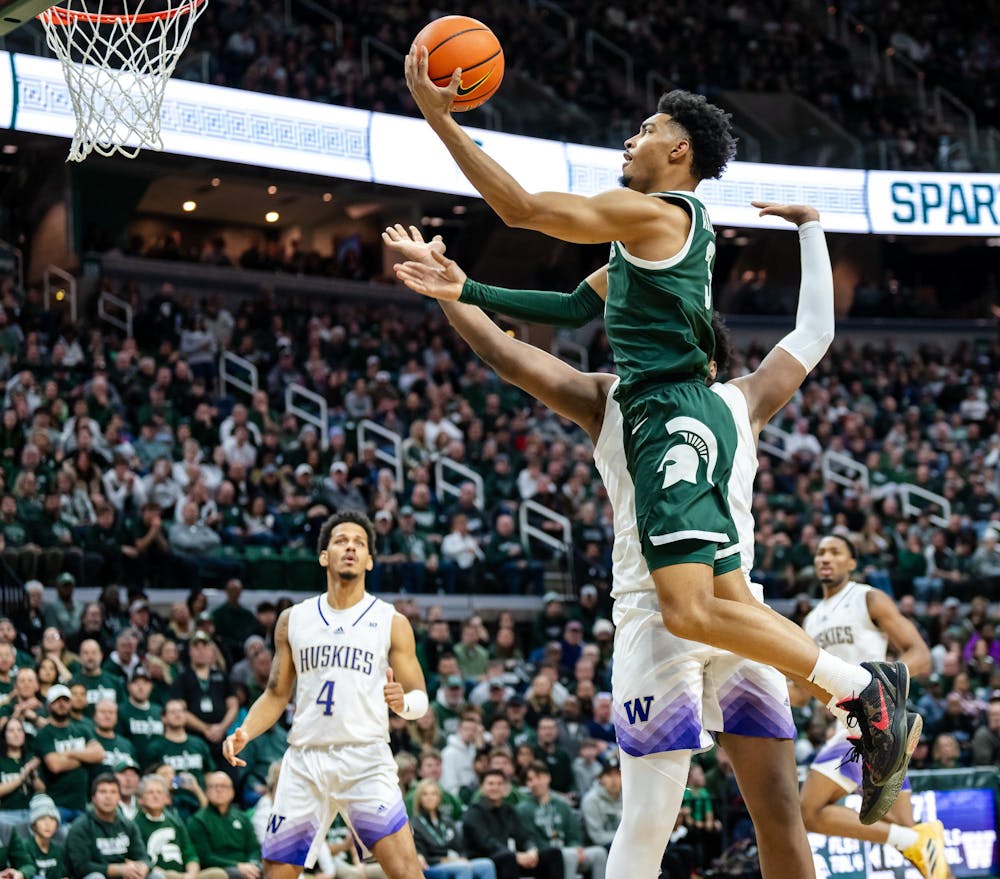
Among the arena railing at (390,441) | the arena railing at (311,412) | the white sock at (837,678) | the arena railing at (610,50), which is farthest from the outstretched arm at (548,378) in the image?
the arena railing at (610,50)

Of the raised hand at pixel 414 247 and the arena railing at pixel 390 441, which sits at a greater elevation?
the arena railing at pixel 390 441

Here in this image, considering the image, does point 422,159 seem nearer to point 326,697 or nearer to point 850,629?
point 850,629

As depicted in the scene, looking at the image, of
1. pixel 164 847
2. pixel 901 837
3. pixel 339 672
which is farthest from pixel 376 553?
pixel 901 837

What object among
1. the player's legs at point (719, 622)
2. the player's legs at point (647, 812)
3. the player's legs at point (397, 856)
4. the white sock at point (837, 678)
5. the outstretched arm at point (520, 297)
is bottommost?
the player's legs at point (397, 856)

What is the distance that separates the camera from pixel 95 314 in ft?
63.7

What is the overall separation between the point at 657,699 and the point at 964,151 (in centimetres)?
2034

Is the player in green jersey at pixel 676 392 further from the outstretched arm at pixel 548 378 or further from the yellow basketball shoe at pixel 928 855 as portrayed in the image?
the yellow basketball shoe at pixel 928 855

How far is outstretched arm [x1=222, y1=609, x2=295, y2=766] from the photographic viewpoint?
6.55 m

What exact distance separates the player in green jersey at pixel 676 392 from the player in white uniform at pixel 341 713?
8.25 feet

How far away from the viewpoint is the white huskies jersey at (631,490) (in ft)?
15.7

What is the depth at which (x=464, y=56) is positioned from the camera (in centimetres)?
511

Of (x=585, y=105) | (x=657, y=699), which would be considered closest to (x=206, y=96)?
(x=585, y=105)

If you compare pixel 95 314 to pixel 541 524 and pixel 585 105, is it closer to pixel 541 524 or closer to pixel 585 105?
pixel 541 524

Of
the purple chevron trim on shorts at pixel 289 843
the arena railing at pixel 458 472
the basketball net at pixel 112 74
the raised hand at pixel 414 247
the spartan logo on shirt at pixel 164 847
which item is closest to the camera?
the raised hand at pixel 414 247
